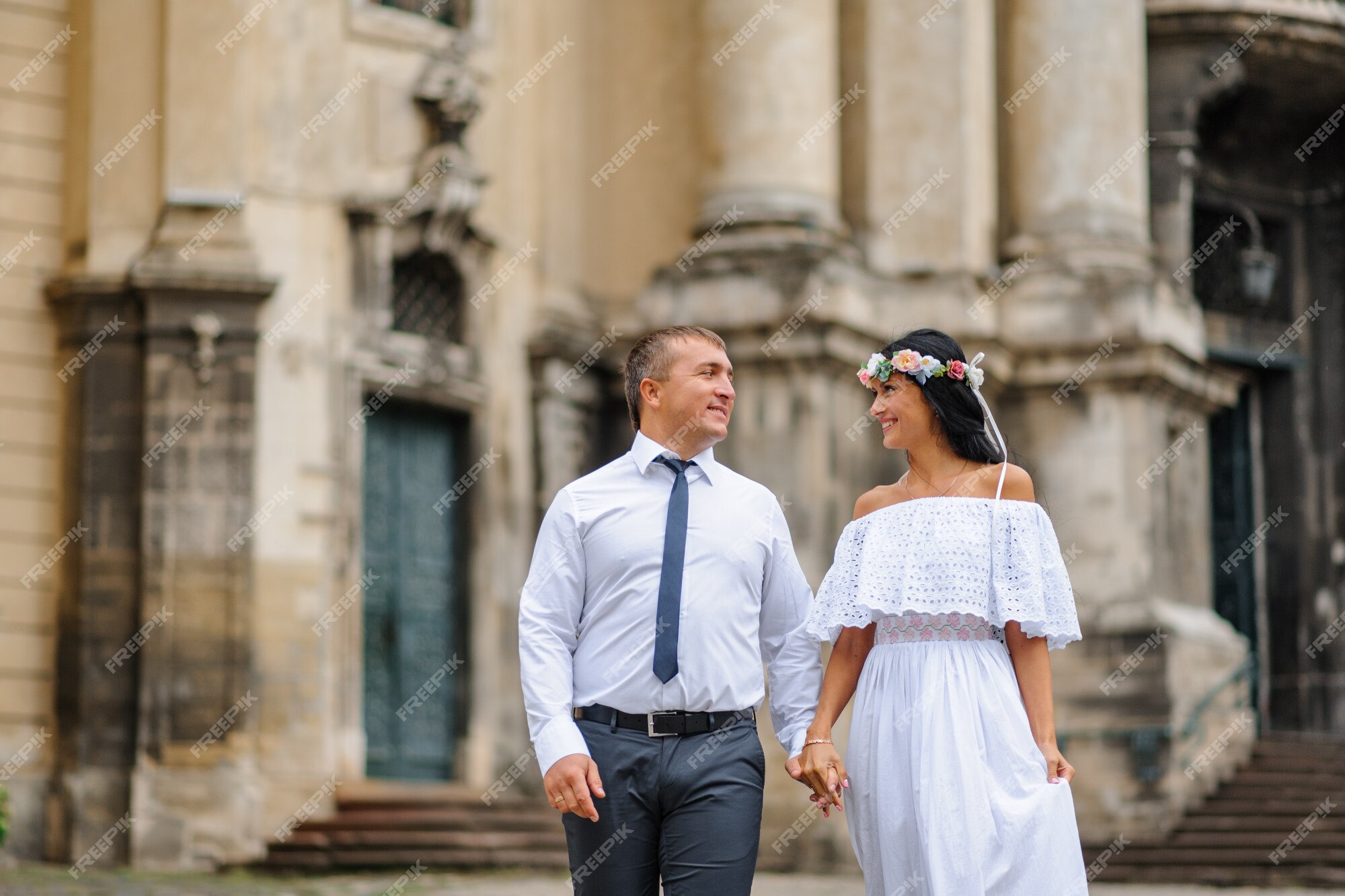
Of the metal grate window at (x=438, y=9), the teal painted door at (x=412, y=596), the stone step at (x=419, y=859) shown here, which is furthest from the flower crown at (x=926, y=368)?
the metal grate window at (x=438, y=9)

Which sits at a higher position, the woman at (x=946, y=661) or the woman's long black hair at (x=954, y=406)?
the woman's long black hair at (x=954, y=406)

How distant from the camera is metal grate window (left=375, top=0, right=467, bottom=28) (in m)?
17.6

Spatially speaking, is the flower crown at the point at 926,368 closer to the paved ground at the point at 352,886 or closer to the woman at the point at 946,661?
the woman at the point at 946,661

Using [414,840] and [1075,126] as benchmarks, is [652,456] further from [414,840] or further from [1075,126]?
[1075,126]

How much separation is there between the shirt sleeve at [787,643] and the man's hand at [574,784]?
0.70 metres

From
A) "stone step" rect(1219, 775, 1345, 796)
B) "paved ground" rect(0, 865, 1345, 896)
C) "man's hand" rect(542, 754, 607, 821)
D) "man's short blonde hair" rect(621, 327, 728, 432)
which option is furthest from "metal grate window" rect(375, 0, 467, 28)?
"man's hand" rect(542, 754, 607, 821)

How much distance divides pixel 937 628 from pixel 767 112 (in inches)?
499

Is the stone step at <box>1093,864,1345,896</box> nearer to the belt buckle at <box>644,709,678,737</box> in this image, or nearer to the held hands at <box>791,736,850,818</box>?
the held hands at <box>791,736,850,818</box>

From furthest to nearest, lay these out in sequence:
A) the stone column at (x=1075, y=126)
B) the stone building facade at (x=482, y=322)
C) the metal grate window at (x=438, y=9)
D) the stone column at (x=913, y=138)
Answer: the stone column at (x=1075, y=126) → the stone column at (x=913, y=138) → the metal grate window at (x=438, y=9) → the stone building facade at (x=482, y=322)

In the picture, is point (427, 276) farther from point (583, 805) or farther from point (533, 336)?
point (583, 805)

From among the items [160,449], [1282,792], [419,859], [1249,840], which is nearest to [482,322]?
[160,449]

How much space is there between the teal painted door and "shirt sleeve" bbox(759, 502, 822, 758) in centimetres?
1099

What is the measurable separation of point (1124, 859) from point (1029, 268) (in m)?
5.63

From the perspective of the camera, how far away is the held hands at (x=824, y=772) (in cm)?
578
